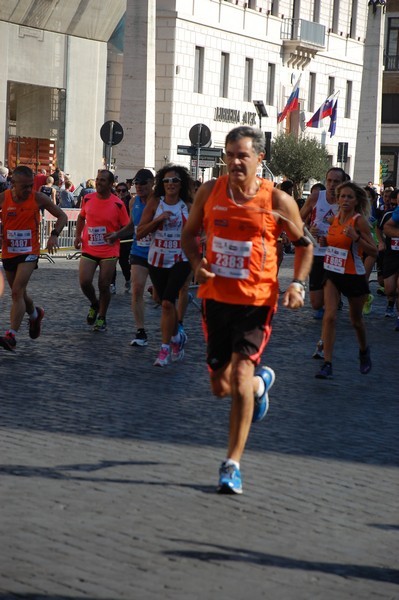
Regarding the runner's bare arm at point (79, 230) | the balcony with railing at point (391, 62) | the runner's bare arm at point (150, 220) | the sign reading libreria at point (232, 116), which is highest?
the balcony with railing at point (391, 62)

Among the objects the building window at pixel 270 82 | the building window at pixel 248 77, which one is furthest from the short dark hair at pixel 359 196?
the building window at pixel 270 82

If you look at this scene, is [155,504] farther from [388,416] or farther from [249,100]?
[249,100]

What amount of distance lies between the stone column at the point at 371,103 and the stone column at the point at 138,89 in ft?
45.8

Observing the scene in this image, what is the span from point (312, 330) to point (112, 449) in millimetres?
8455

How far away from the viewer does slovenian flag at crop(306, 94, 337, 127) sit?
5600cm

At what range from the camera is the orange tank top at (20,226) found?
13.1 metres

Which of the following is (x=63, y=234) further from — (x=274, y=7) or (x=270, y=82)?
(x=274, y=7)

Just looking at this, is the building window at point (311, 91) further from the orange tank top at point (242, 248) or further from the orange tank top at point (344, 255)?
the orange tank top at point (242, 248)

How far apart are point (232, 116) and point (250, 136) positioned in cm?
4595

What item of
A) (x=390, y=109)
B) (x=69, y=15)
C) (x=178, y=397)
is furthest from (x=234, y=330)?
(x=390, y=109)

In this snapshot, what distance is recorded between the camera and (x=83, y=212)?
1527cm

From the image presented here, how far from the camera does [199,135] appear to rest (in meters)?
30.7

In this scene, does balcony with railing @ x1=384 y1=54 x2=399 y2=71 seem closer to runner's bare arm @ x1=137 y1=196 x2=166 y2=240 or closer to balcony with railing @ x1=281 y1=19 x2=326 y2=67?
balcony with railing @ x1=281 y1=19 x2=326 y2=67

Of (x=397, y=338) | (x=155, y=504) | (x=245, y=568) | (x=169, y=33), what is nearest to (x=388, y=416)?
(x=155, y=504)
